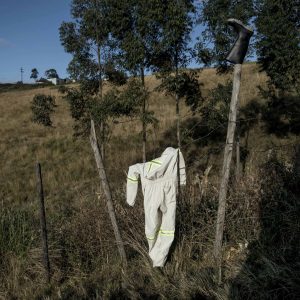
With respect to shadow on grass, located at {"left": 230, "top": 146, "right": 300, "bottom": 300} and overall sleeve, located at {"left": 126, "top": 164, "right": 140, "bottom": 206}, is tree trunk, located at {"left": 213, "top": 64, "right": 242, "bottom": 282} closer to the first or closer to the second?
shadow on grass, located at {"left": 230, "top": 146, "right": 300, "bottom": 300}

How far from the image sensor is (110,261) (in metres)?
Answer: 4.64

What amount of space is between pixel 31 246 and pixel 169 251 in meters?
1.69

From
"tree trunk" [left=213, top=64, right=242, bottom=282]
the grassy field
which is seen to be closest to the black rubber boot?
"tree trunk" [left=213, top=64, right=242, bottom=282]

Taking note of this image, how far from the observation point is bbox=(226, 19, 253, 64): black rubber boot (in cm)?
379

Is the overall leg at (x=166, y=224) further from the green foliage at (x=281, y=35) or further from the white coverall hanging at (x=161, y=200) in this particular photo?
the green foliage at (x=281, y=35)

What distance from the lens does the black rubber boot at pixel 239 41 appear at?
379 cm

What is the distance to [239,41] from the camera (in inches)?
151

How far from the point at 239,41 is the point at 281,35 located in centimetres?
988

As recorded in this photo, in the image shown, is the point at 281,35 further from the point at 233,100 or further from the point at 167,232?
the point at 167,232

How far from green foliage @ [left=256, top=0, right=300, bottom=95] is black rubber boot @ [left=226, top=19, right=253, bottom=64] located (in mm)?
9623

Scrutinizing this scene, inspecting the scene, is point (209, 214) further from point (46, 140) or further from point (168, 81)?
point (46, 140)

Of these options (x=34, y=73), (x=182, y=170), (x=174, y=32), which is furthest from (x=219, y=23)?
(x=34, y=73)

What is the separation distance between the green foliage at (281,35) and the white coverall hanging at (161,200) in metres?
9.78

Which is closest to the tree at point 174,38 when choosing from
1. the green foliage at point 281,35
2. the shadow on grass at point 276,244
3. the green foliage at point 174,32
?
the green foliage at point 174,32
